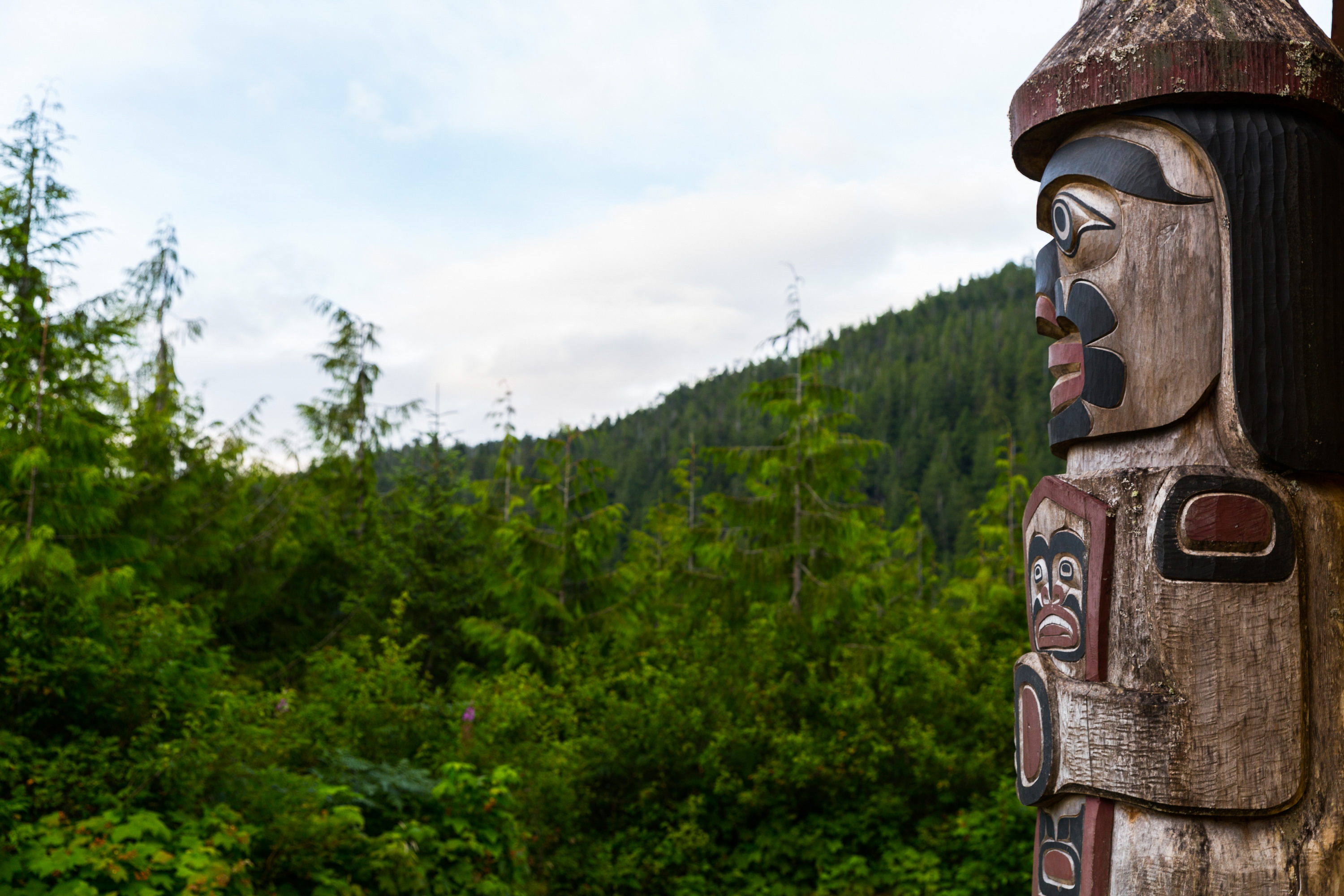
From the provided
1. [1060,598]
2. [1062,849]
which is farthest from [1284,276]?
[1062,849]

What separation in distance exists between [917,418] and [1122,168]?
9310cm

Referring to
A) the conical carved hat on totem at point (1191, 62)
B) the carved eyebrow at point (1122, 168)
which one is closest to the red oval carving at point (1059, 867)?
the carved eyebrow at point (1122, 168)

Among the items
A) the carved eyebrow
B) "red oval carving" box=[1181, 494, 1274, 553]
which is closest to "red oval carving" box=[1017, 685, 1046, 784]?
"red oval carving" box=[1181, 494, 1274, 553]

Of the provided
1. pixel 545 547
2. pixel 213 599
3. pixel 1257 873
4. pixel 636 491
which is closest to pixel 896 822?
pixel 545 547

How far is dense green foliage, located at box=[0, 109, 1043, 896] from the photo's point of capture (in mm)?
5059

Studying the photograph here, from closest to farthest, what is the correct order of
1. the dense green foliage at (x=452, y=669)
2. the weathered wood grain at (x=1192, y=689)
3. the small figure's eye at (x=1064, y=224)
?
the weathered wood grain at (x=1192, y=689) < the small figure's eye at (x=1064, y=224) < the dense green foliage at (x=452, y=669)

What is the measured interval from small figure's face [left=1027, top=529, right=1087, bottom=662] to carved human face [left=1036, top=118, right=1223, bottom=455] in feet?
0.99

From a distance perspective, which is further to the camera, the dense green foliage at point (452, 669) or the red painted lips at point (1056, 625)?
the dense green foliage at point (452, 669)

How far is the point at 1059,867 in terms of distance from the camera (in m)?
2.33

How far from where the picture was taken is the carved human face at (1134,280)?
89.4 inches

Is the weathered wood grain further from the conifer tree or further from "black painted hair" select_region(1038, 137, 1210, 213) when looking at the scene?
the conifer tree

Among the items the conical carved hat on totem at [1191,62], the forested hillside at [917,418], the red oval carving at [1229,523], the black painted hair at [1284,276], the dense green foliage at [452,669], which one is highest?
the forested hillside at [917,418]

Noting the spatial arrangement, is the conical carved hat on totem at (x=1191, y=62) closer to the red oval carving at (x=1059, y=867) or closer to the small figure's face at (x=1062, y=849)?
the small figure's face at (x=1062, y=849)

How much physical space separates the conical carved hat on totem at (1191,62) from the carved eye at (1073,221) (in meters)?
0.24
